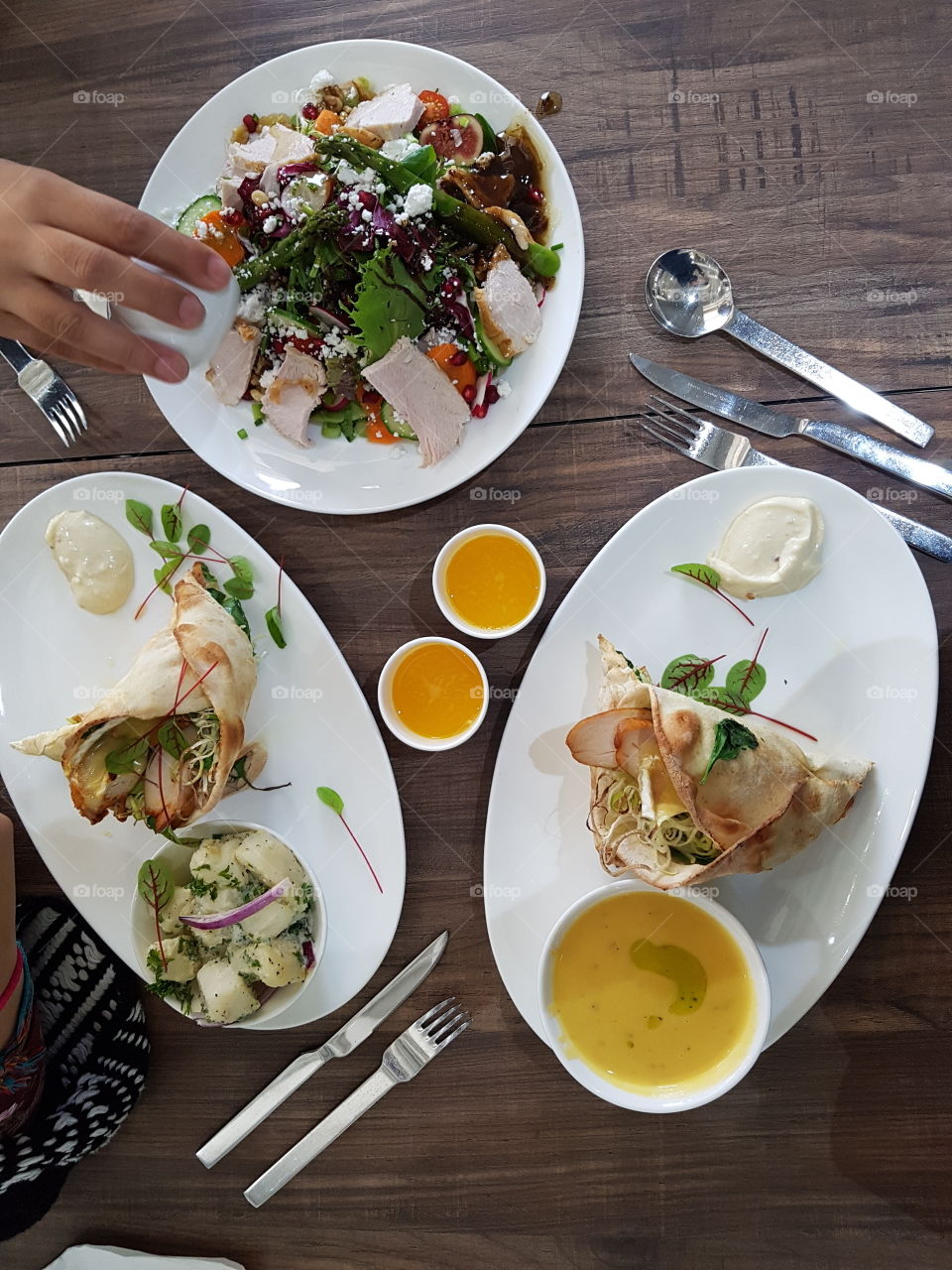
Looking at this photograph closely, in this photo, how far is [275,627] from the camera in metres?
2.68

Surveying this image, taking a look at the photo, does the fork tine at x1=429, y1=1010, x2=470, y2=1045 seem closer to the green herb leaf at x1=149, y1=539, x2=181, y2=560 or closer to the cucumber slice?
the green herb leaf at x1=149, y1=539, x2=181, y2=560

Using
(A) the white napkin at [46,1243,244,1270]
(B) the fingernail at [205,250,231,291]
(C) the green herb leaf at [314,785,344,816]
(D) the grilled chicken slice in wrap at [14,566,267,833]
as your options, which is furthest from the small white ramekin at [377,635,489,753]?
(A) the white napkin at [46,1243,244,1270]

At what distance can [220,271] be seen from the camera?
206 cm

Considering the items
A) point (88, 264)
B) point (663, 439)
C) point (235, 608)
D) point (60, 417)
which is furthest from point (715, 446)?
point (60, 417)

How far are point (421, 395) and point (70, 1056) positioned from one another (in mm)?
2373

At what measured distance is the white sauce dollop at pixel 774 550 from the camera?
249 centimetres

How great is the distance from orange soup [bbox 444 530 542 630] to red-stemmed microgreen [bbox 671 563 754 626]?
17.7 inches

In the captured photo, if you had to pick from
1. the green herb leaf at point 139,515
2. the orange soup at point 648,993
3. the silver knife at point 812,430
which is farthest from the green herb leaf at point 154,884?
the silver knife at point 812,430

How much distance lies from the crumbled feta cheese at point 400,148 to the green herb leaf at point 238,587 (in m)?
1.27

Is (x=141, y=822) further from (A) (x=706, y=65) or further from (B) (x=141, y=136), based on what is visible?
(A) (x=706, y=65)

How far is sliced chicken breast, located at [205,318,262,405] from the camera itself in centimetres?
255

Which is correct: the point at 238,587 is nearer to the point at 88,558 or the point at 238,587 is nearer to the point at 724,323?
the point at 88,558

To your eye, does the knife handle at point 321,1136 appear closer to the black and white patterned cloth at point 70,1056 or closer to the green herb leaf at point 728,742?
the black and white patterned cloth at point 70,1056

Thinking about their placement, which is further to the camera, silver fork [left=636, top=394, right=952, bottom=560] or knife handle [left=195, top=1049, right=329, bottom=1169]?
knife handle [left=195, top=1049, right=329, bottom=1169]
